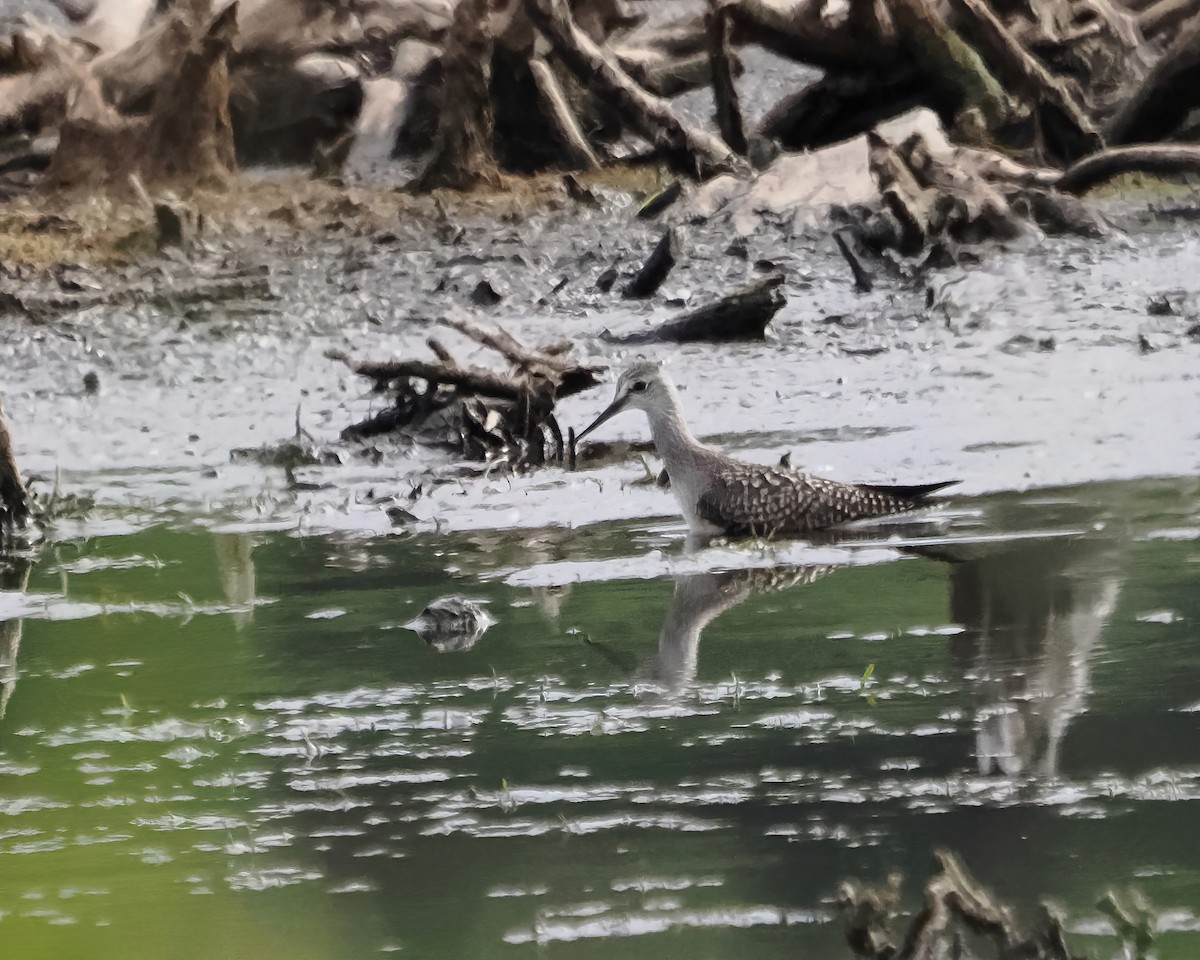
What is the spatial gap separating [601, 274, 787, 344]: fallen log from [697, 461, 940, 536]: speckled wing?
3.27m

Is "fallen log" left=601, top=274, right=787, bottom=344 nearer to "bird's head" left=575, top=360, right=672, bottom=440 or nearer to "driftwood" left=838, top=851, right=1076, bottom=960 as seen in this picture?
"bird's head" left=575, top=360, right=672, bottom=440

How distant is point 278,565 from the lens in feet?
24.8

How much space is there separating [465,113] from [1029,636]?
29.3ft

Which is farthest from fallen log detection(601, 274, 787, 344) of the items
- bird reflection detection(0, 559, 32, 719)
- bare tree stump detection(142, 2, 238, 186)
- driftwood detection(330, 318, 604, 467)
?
bare tree stump detection(142, 2, 238, 186)

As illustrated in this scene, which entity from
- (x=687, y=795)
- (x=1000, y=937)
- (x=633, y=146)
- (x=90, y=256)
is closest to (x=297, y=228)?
(x=90, y=256)

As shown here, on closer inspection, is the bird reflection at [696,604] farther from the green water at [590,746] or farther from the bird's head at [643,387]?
the bird's head at [643,387]

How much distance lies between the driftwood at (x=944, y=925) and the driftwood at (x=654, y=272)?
835 cm

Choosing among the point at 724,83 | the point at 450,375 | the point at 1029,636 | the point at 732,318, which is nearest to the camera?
the point at 1029,636

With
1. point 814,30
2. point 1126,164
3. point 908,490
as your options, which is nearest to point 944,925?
point 908,490

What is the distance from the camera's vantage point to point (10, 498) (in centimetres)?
823

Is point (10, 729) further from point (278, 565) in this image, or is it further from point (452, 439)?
point (452, 439)

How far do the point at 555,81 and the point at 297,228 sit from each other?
6.20 feet

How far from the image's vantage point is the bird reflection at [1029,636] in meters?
5.25

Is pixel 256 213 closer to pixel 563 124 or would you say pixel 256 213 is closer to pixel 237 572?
pixel 563 124
